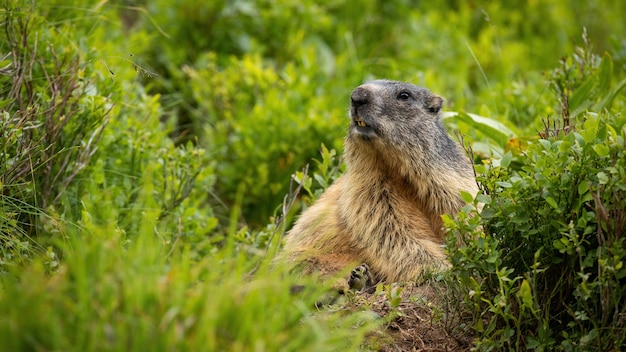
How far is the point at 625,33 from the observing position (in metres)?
10.7

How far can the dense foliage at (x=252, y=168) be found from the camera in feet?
9.29

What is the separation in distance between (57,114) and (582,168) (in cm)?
313

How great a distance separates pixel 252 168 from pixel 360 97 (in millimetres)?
2315

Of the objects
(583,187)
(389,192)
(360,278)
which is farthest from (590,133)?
(389,192)

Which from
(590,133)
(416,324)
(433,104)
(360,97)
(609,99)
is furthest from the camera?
(609,99)

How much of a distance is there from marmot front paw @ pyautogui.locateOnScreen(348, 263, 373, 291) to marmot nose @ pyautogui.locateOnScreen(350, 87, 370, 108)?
40.9 inches

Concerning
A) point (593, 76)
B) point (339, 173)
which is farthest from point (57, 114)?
point (593, 76)

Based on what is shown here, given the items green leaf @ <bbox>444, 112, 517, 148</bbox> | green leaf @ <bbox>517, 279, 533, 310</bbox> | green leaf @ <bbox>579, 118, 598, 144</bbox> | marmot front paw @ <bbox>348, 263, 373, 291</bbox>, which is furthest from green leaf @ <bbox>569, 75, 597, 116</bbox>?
green leaf @ <bbox>517, 279, 533, 310</bbox>

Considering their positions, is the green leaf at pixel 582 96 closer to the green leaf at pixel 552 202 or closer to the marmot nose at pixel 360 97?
the marmot nose at pixel 360 97

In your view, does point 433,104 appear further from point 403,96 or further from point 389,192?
point 389,192

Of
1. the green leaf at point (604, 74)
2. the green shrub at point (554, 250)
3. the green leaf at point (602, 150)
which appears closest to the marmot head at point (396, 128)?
the green shrub at point (554, 250)

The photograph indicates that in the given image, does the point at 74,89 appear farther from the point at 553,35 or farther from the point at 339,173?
the point at 553,35

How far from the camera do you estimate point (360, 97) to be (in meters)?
5.55

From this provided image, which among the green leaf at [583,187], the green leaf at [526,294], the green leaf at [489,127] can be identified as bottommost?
the green leaf at [489,127]
